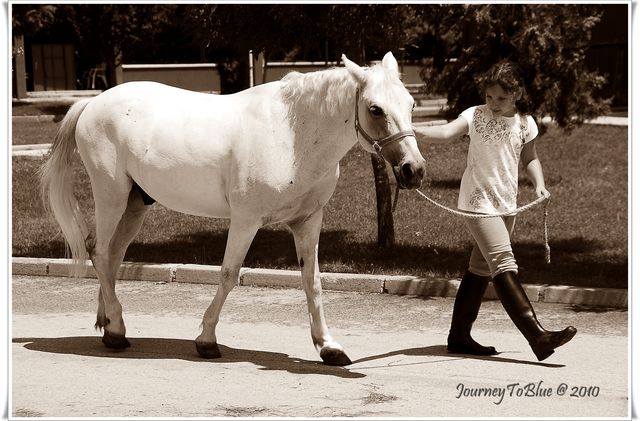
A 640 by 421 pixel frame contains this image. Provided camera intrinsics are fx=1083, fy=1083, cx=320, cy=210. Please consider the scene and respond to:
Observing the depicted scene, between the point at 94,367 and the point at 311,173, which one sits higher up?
the point at 311,173

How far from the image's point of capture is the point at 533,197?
14.9m

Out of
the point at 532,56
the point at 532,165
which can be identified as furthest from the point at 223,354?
the point at 532,56

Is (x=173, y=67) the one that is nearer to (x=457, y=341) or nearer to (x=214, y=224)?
(x=214, y=224)

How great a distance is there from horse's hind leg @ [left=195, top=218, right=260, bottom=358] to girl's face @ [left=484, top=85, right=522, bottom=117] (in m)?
1.78

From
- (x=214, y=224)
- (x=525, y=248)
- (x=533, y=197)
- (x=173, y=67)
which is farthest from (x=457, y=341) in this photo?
(x=173, y=67)

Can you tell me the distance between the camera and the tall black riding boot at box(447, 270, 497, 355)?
24.6 ft

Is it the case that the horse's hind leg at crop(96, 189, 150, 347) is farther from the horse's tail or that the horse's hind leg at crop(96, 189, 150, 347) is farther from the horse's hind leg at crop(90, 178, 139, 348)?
the horse's tail

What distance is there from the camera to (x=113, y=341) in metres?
7.61

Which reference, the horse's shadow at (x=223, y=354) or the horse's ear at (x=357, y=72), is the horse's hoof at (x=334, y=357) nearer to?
the horse's shadow at (x=223, y=354)

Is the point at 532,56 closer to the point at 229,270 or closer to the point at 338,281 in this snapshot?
the point at 338,281

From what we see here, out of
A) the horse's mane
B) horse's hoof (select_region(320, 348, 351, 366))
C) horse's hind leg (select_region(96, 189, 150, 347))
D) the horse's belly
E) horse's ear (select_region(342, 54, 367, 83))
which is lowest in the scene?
horse's hoof (select_region(320, 348, 351, 366))

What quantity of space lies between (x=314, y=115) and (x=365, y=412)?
83.3 inches

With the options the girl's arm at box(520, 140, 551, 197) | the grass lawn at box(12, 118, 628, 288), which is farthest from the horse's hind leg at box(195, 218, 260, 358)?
the grass lawn at box(12, 118, 628, 288)

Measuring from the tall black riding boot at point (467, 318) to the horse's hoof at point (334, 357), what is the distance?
847 mm
